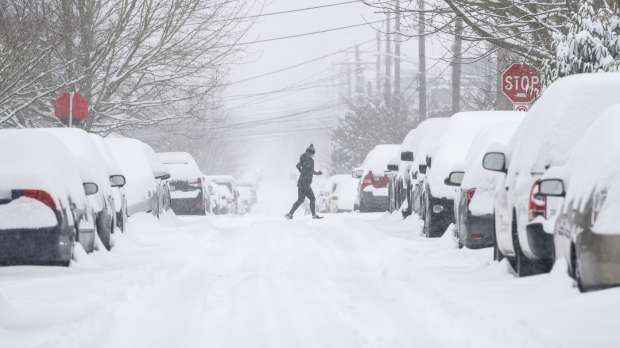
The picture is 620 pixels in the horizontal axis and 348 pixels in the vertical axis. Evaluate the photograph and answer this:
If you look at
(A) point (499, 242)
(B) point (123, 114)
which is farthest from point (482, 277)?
(B) point (123, 114)

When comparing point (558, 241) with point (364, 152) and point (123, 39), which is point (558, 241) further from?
point (364, 152)

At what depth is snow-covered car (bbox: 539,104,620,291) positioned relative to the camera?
7.07 metres

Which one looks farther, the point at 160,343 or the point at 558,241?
the point at 558,241

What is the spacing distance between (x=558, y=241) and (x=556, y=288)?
34 cm

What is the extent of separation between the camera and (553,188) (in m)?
8.38

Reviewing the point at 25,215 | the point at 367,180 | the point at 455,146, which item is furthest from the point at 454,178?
the point at 367,180

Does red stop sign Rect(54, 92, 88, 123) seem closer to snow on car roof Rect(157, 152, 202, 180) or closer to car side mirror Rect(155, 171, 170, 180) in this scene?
car side mirror Rect(155, 171, 170, 180)

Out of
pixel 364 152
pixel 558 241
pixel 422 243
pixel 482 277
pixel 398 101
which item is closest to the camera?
pixel 558 241

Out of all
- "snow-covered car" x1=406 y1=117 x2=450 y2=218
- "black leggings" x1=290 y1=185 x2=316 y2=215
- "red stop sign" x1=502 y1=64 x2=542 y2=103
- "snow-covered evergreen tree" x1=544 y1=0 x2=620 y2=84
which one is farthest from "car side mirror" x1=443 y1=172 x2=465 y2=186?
"black leggings" x1=290 y1=185 x2=316 y2=215

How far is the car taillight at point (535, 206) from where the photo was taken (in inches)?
376

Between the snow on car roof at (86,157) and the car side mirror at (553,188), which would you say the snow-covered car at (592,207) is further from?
the snow on car roof at (86,157)

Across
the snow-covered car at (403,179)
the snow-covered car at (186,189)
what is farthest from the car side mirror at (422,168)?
the snow-covered car at (186,189)

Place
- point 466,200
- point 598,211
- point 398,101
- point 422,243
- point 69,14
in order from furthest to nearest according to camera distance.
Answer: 1. point 398,101
2. point 69,14
3. point 422,243
4. point 466,200
5. point 598,211

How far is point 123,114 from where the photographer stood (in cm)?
3406
